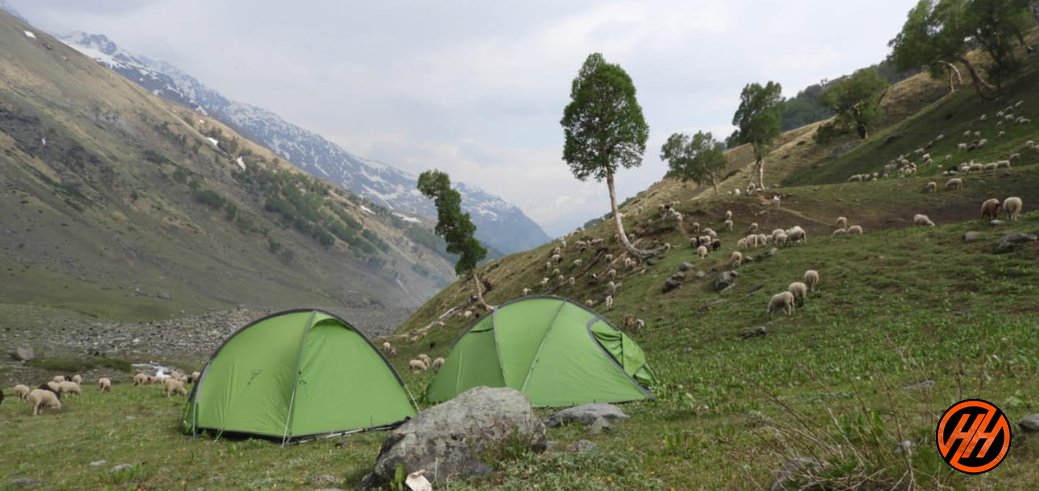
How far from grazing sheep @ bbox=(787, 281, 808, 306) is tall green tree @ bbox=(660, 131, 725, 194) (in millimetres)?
52827

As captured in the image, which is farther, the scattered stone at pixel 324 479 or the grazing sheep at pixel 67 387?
the grazing sheep at pixel 67 387

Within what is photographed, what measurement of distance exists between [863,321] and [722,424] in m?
11.9

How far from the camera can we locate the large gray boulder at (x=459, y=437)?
26.7ft

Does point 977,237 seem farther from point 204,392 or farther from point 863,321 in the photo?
point 204,392

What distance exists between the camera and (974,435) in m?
3.38

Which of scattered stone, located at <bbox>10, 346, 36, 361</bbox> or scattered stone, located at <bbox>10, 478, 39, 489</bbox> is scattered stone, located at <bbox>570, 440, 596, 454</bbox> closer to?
scattered stone, located at <bbox>10, 478, 39, 489</bbox>

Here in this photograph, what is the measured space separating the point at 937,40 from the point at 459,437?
73543 millimetres

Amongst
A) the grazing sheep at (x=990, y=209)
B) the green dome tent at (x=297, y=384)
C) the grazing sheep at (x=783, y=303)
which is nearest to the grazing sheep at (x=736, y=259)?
the grazing sheep at (x=783, y=303)

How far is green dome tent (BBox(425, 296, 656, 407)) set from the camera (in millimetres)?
14641

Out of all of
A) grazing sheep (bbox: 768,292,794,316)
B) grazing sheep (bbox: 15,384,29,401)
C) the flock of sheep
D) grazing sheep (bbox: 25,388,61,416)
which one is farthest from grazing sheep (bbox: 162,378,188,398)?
grazing sheep (bbox: 768,292,794,316)

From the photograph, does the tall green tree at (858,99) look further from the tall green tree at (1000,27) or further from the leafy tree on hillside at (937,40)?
the tall green tree at (1000,27)

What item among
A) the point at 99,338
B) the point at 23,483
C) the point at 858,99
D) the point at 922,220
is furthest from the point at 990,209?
A: the point at 99,338

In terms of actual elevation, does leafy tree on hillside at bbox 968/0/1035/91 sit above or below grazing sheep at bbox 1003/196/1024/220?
above

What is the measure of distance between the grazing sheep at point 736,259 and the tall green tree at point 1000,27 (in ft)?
156
